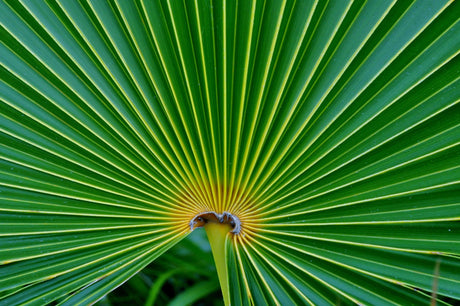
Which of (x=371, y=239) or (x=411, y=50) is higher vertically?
(x=411, y=50)

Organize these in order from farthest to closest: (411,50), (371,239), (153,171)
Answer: (153,171) < (371,239) < (411,50)

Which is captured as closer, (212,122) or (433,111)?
(433,111)

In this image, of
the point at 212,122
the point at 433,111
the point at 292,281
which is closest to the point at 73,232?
the point at 212,122

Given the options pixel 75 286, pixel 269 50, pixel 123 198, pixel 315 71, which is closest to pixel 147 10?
pixel 269 50

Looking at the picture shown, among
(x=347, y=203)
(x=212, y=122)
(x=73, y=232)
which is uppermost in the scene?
(x=212, y=122)

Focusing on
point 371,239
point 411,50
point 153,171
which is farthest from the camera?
point 153,171

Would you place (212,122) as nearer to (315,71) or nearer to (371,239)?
(315,71)
